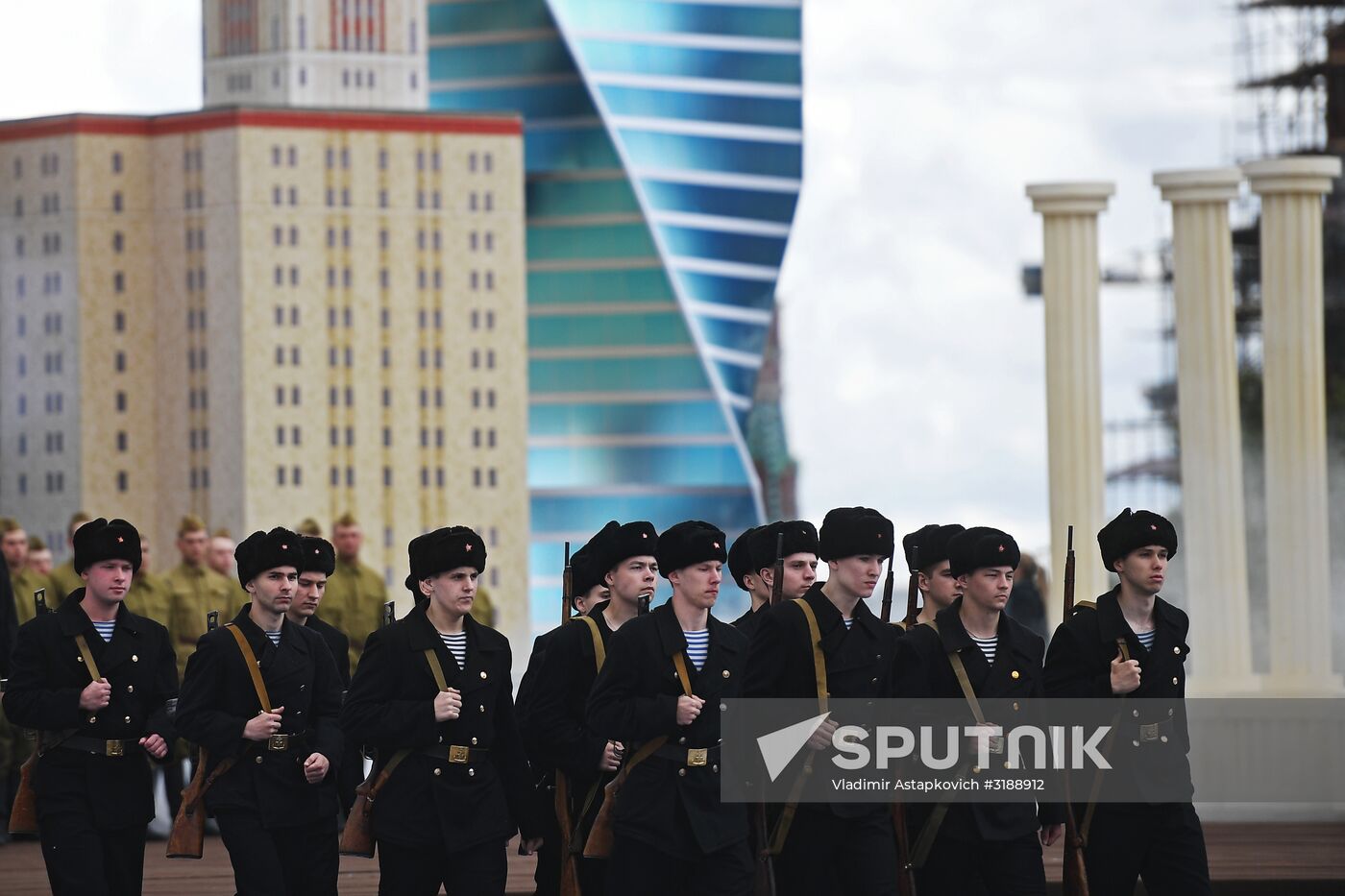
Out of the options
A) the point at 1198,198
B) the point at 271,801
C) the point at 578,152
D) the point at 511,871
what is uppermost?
the point at 578,152

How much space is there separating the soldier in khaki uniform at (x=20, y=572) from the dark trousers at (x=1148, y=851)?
7037 millimetres

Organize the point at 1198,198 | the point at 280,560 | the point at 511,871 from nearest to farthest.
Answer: the point at 280,560
the point at 511,871
the point at 1198,198

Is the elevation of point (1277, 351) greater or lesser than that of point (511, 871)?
greater

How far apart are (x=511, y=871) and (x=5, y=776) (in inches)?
141

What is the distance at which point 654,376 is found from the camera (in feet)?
275

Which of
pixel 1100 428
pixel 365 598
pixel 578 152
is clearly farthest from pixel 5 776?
pixel 578 152

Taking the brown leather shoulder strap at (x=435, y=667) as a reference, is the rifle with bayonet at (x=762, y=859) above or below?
below

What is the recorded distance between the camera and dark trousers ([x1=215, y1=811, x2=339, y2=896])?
26.8 ft

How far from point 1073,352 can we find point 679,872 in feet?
27.4

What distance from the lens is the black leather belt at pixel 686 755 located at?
7.78m

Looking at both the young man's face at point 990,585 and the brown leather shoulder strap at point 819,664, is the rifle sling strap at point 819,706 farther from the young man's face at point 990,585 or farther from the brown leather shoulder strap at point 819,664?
the young man's face at point 990,585

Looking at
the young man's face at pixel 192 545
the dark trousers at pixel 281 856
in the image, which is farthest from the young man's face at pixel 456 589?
the young man's face at pixel 192 545

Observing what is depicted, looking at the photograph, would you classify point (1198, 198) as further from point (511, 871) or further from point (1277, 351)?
point (511, 871)

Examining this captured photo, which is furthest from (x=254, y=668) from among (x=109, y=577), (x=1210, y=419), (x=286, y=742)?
(x=1210, y=419)
